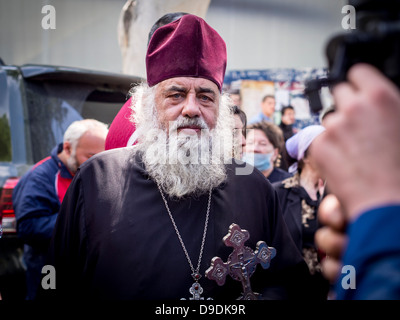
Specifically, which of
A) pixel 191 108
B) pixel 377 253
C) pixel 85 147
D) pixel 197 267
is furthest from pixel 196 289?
pixel 85 147

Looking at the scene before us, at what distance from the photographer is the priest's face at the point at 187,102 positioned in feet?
7.45

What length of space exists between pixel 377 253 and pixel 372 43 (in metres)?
0.34

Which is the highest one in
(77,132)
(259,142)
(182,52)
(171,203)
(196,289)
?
(182,52)

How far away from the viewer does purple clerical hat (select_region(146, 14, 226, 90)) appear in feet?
7.66

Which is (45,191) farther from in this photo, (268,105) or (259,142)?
(268,105)

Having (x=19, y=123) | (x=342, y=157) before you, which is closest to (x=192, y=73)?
(x=342, y=157)

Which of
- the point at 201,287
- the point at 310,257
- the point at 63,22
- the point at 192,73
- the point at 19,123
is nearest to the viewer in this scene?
the point at 201,287

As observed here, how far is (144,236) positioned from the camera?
2002 mm

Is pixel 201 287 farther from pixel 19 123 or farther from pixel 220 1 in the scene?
pixel 220 1

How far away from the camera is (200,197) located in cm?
223

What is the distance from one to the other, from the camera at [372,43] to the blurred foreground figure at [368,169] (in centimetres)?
1

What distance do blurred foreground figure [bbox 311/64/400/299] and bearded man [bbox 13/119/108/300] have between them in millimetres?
2964

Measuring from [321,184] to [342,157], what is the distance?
3048 millimetres

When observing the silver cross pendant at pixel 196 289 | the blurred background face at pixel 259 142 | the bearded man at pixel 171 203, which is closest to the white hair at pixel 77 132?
the bearded man at pixel 171 203
